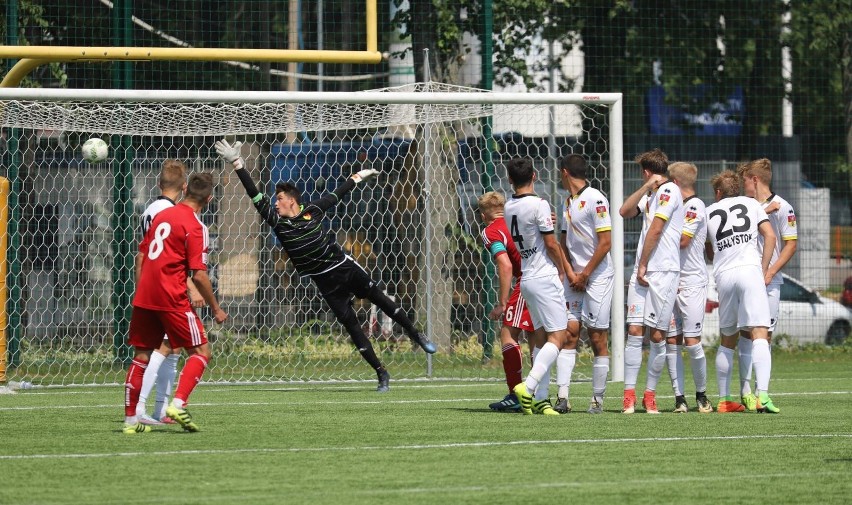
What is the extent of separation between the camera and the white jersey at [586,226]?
33.1 feet

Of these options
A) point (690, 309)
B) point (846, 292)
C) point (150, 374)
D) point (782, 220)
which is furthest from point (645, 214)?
point (846, 292)

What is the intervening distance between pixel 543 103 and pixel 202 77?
292 inches

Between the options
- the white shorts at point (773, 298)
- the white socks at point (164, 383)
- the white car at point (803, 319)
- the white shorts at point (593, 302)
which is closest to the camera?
the white socks at point (164, 383)

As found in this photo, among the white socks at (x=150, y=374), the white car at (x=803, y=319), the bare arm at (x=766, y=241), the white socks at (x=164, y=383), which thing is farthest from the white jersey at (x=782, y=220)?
the white car at (x=803, y=319)

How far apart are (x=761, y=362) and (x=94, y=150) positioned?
775 centimetres

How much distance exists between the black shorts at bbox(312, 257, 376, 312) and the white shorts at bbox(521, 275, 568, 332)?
11.0ft

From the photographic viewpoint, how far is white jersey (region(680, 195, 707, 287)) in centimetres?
1036

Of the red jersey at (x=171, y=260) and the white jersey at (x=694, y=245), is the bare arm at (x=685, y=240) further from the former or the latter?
the red jersey at (x=171, y=260)

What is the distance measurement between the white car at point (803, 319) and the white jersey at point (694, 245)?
924cm

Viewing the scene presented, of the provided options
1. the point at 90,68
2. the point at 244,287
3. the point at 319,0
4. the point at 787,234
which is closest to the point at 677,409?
the point at 787,234

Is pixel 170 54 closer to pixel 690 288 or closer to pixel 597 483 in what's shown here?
pixel 690 288

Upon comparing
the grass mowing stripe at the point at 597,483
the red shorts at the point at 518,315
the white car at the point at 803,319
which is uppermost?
the red shorts at the point at 518,315

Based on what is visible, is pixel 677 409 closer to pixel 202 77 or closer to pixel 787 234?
pixel 787 234

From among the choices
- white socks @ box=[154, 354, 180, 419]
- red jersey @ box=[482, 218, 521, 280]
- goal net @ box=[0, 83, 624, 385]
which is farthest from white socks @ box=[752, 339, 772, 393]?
goal net @ box=[0, 83, 624, 385]
